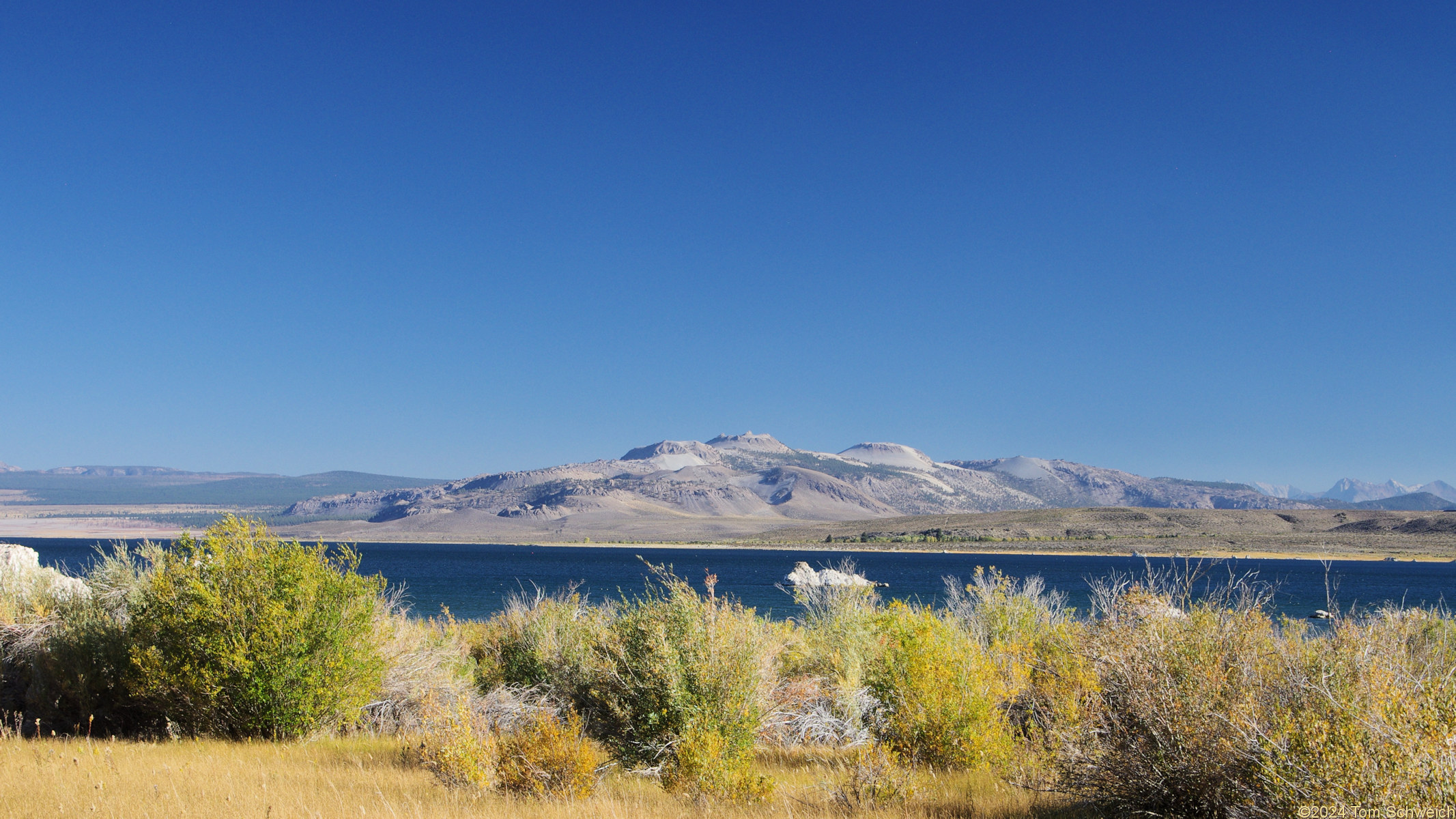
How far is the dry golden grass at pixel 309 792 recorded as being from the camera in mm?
6996

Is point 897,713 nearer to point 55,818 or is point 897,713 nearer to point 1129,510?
point 55,818

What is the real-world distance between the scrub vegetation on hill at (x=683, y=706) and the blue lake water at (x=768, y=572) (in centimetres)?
777

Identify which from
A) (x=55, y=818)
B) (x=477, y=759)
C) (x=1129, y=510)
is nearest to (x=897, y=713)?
(x=477, y=759)

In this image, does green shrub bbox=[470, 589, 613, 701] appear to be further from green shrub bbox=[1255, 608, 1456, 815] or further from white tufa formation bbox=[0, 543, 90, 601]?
green shrub bbox=[1255, 608, 1456, 815]

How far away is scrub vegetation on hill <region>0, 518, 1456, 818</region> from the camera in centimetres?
584

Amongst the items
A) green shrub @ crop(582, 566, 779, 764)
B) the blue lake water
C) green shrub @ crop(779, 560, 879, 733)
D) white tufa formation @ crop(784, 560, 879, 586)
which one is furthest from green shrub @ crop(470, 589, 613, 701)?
the blue lake water

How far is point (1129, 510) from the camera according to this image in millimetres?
135250

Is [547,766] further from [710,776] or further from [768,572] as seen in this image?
[768,572]

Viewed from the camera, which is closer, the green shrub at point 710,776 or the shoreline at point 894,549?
the green shrub at point 710,776

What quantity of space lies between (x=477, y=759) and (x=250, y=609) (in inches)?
199

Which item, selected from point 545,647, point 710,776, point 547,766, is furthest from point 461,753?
point 545,647

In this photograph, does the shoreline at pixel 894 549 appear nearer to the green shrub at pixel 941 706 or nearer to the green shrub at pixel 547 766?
the green shrub at pixel 941 706

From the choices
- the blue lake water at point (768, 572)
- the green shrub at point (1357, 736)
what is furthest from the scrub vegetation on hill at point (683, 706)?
the blue lake water at point (768, 572)

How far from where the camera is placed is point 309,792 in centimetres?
776
